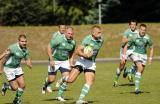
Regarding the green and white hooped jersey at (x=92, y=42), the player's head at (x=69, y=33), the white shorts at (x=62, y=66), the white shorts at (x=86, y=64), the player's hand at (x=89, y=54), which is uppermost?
the player's head at (x=69, y=33)

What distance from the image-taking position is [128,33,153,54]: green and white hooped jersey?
21.8 meters

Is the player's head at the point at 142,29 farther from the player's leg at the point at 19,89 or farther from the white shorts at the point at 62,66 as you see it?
the player's leg at the point at 19,89

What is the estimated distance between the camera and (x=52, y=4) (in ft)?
253

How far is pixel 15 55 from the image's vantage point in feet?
60.6

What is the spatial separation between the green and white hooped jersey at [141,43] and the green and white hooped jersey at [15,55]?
4715 mm

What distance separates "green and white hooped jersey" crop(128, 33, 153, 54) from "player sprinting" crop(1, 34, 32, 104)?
Answer: 180 inches

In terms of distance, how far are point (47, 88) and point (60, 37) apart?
303 cm

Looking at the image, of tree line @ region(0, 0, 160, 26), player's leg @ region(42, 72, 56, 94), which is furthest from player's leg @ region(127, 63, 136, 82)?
tree line @ region(0, 0, 160, 26)

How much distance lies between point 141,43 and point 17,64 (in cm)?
490

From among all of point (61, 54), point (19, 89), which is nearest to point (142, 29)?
point (61, 54)

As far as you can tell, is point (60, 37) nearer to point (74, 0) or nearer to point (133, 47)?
point (133, 47)

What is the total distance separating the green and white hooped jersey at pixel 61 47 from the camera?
20.4 meters

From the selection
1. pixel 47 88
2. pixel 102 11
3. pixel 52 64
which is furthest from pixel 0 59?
pixel 102 11

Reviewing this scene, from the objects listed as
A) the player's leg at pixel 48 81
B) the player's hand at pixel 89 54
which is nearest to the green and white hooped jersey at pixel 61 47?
the player's leg at pixel 48 81
